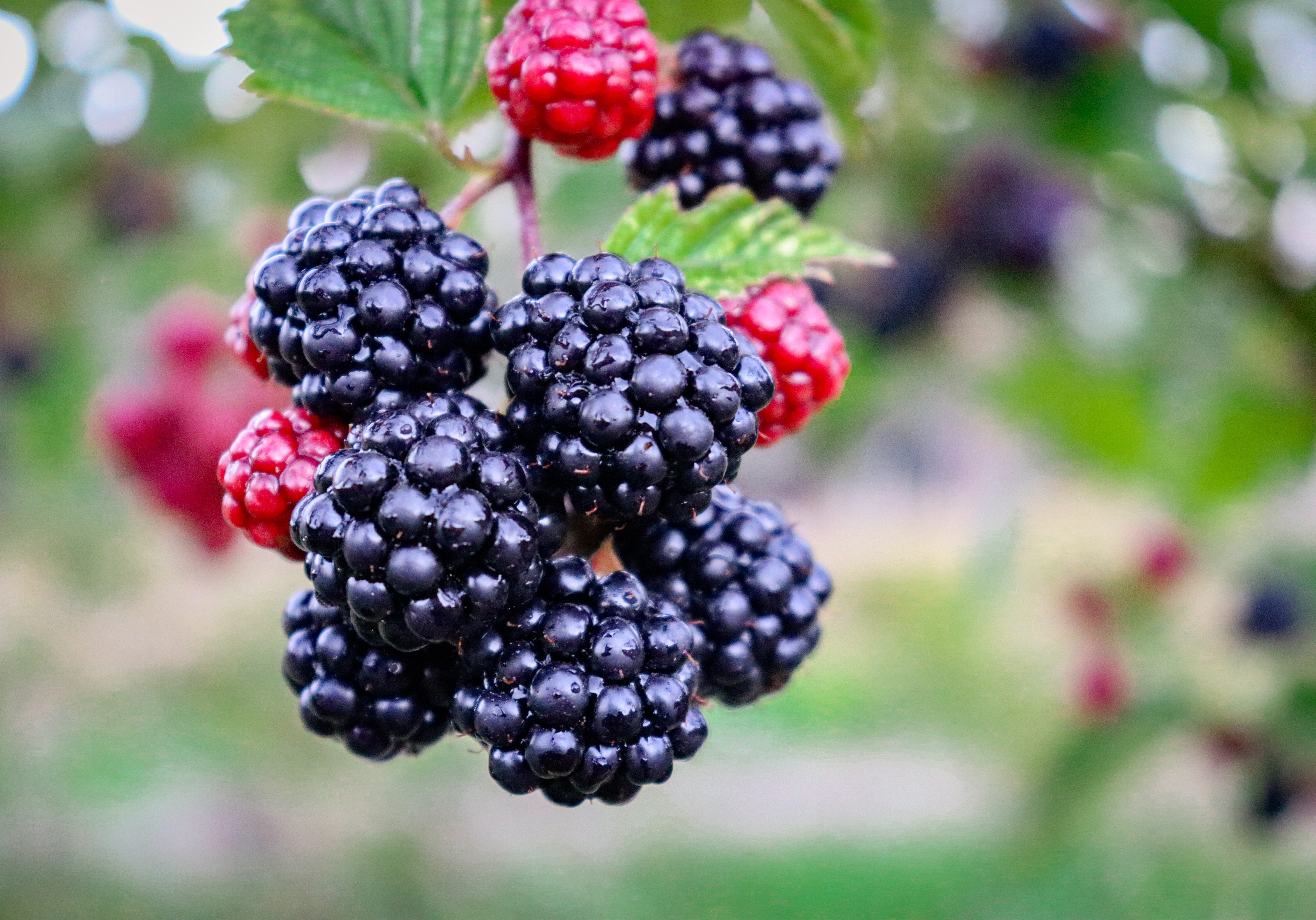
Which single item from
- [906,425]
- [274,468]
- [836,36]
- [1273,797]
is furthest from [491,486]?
[906,425]

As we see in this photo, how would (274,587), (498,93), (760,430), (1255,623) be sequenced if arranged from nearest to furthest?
(498,93), (760,430), (1255,623), (274,587)

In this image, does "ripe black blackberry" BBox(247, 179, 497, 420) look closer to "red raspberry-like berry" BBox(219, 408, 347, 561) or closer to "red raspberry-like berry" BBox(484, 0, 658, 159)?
"red raspberry-like berry" BBox(219, 408, 347, 561)

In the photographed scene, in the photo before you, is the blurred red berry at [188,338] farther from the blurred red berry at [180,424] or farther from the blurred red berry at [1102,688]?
the blurred red berry at [1102,688]

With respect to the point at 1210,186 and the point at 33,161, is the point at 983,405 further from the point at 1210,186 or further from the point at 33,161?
the point at 33,161

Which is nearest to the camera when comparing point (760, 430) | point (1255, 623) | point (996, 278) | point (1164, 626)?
point (760, 430)

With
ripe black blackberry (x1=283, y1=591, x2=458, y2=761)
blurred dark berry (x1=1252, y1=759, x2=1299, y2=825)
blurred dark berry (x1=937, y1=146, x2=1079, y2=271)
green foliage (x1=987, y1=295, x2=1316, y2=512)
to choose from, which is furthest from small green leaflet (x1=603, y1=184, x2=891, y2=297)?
blurred dark berry (x1=1252, y1=759, x2=1299, y2=825)

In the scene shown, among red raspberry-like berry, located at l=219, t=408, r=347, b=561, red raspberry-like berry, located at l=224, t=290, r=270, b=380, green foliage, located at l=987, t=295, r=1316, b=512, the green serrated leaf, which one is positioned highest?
the green serrated leaf

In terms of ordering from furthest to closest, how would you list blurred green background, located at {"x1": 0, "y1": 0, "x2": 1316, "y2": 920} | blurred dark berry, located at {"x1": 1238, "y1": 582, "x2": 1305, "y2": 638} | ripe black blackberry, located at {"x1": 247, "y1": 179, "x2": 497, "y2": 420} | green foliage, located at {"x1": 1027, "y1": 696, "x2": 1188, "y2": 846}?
blurred dark berry, located at {"x1": 1238, "y1": 582, "x2": 1305, "y2": 638}
green foliage, located at {"x1": 1027, "y1": 696, "x2": 1188, "y2": 846}
blurred green background, located at {"x1": 0, "y1": 0, "x2": 1316, "y2": 920}
ripe black blackberry, located at {"x1": 247, "y1": 179, "x2": 497, "y2": 420}

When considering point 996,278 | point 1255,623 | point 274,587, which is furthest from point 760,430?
point 274,587
